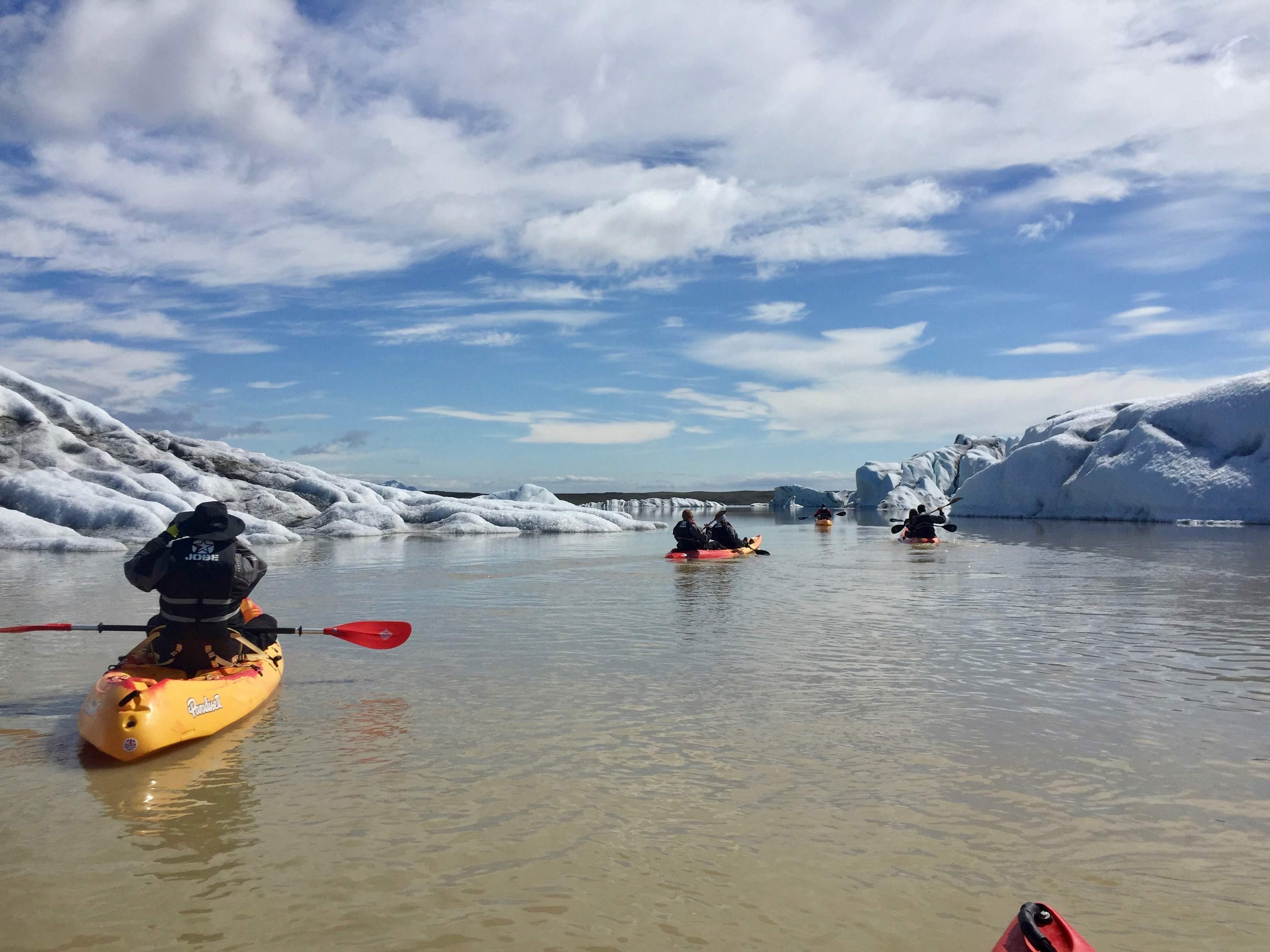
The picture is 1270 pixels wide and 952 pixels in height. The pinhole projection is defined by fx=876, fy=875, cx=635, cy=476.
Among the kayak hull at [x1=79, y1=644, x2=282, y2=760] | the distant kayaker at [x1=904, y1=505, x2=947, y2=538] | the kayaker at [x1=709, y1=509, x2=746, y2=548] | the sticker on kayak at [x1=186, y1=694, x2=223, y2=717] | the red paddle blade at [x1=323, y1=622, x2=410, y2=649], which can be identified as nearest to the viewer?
the kayak hull at [x1=79, y1=644, x2=282, y2=760]

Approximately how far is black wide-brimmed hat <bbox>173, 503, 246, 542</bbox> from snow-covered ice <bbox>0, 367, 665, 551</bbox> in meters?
19.9

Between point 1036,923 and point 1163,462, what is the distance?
4369 centimetres

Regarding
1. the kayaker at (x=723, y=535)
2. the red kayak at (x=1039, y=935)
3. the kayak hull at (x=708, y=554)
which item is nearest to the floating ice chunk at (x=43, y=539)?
the kayak hull at (x=708, y=554)

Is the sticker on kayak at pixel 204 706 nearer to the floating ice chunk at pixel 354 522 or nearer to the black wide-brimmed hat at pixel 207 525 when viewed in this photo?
the black wide-brimmed hat at pixel 207 525

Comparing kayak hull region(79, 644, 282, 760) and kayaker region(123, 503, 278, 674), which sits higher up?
kayaker region(123, 503, 278, 674)

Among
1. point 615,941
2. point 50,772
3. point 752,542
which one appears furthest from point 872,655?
point 752,542

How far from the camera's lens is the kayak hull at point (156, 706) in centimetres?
529

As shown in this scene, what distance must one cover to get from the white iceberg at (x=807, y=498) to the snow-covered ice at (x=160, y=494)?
35.4m

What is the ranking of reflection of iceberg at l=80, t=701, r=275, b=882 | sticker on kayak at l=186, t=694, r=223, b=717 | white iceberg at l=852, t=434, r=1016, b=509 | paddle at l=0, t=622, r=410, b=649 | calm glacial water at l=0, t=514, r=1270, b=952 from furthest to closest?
1. white iceberg at l=852, t=434, r=1016, b=509
2. paddle at l=0, t=622, r=410, b=649
3. sticker on kayak at l=186, t=694, r=223, b=717
4. reflection of iceberg at l=80, t=701, r=275, b=882
5. calm glacial water at l=0, t=514, r=1270, b=952

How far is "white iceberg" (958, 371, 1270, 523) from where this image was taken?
3791cm

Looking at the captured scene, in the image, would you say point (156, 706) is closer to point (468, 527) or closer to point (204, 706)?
point (204, 706)

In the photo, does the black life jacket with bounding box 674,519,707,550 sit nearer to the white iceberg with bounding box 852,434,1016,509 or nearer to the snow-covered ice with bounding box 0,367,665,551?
the snow-covered ice with bounding box 0,367,665,551

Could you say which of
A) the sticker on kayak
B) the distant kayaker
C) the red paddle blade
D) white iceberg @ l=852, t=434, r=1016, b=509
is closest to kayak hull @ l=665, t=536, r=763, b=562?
the distant kayaker

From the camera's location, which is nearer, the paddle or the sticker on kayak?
the sticker on kayak
